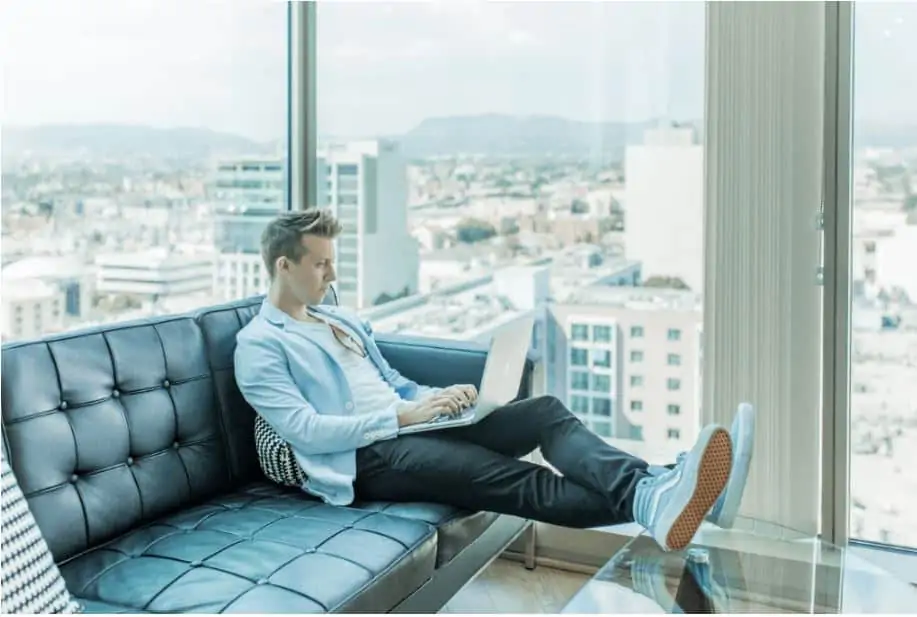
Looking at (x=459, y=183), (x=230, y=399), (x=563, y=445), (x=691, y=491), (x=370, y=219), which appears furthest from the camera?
(x=370, y=219)

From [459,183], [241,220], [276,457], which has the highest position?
[459,183]

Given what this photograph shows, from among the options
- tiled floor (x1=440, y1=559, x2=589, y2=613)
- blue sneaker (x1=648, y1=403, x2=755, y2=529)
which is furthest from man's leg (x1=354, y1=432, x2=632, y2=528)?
tiled floor (x1=440, y1=559, x2=589, y2=613)

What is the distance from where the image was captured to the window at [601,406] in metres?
3.13

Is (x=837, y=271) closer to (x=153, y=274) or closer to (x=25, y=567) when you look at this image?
(x=153, y=274)

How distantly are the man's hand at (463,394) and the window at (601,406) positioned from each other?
67cm

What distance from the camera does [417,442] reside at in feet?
7.88

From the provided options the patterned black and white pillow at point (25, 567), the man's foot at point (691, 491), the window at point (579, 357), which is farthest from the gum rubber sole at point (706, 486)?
the patterned black and white pillow at point (25, 567)

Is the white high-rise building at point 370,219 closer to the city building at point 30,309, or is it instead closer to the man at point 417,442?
the man at point 417,442

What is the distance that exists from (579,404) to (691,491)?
3.71 ft

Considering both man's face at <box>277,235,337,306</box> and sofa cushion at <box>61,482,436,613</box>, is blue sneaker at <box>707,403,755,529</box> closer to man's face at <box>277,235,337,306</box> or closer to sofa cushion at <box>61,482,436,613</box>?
sofa cushion at <box>61,482,436,613</box>

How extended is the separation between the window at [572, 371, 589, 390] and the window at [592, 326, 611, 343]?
124 millimetres

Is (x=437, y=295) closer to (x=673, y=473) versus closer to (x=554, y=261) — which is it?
(x=554, y=261)

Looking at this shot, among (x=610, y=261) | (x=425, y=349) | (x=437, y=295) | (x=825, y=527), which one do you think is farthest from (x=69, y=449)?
(x=825, y=527)

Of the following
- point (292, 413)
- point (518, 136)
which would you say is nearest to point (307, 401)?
point (292, 413)
